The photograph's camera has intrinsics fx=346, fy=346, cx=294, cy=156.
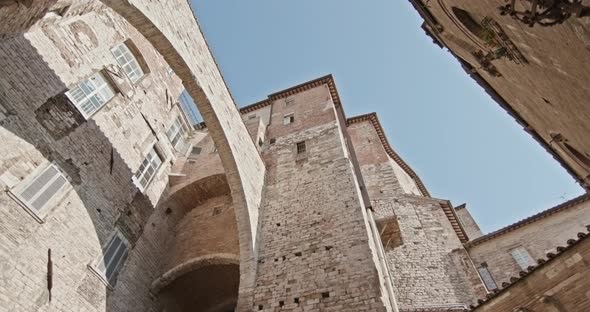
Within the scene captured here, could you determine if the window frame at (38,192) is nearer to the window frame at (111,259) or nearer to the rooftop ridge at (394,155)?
the window frame at (111,259)

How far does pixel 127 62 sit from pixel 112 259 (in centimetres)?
708

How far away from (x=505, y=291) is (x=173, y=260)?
8599 millimetres

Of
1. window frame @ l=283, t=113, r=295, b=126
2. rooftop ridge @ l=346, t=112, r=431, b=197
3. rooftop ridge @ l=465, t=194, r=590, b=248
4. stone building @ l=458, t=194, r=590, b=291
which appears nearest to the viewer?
stone building @ l=458, t=194, r=590, b=291

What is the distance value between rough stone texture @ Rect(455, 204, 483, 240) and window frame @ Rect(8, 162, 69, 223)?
69.9ft

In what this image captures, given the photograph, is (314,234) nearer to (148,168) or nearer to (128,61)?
(148,168)

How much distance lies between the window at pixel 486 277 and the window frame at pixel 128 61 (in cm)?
1418

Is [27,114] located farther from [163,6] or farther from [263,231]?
[263,231]

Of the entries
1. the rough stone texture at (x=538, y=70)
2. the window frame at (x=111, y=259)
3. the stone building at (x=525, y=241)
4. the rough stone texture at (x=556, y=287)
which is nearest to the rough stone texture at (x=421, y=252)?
the stone building at (x=525, y=241)

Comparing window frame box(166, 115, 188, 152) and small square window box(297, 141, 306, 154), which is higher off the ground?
window frame box(166, 115, 188, 152)

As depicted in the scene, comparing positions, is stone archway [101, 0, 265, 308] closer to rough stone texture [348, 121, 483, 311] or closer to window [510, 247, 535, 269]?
rough stone texture [348, 121, 483, 311]

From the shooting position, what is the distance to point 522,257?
12594 mm

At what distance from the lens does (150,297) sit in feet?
31.4

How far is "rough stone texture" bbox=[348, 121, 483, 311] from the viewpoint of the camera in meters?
10.8

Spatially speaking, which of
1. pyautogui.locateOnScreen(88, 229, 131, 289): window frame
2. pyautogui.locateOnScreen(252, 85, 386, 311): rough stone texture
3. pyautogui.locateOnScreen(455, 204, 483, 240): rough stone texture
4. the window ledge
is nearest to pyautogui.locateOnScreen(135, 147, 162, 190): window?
pyautogui.locateOnScreen(88, 229, 131, 289): window frame
